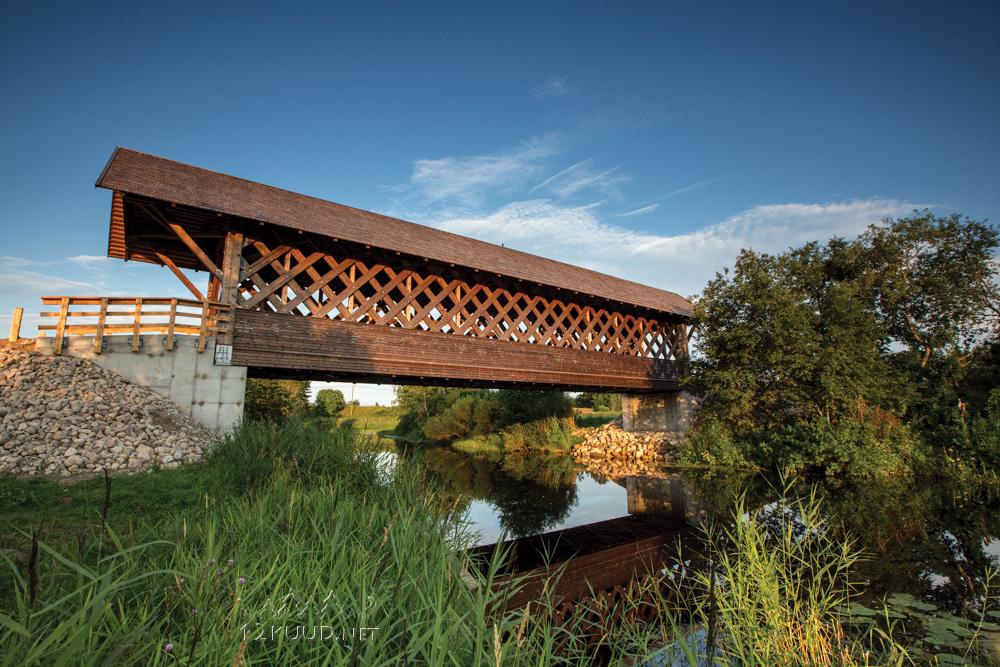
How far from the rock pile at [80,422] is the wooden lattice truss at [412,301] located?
2.86 metres

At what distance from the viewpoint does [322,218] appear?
11.7 m

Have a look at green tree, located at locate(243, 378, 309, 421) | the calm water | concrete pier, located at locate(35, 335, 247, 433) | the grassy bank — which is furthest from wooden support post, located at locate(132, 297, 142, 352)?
green tree, located at locate(243, 378, 309, 421)

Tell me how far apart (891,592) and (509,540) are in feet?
14.9

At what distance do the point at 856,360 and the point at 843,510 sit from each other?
287 inches

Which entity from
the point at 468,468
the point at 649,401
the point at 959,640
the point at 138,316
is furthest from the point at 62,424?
the point at 649,401

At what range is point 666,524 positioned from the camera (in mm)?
8406

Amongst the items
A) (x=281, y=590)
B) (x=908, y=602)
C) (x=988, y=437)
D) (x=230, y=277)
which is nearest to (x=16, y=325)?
(x=230, y=277)

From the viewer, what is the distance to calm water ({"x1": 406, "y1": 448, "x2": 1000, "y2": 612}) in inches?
213

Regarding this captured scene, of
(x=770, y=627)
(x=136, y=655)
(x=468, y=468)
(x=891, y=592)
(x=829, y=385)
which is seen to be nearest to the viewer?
(x=136, y=655)

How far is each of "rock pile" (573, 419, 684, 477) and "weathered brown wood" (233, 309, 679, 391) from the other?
3.35 meters

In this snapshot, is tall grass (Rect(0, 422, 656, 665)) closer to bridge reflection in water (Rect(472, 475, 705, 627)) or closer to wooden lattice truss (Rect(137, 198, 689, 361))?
bridge reflection in water (Rect(472, 475, 705, 627))

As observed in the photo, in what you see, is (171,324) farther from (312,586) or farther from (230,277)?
(312,586)

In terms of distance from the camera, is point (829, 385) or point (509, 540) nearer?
point (509, 540)

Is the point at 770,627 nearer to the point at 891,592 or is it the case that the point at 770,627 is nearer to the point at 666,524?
the point at 891,592
